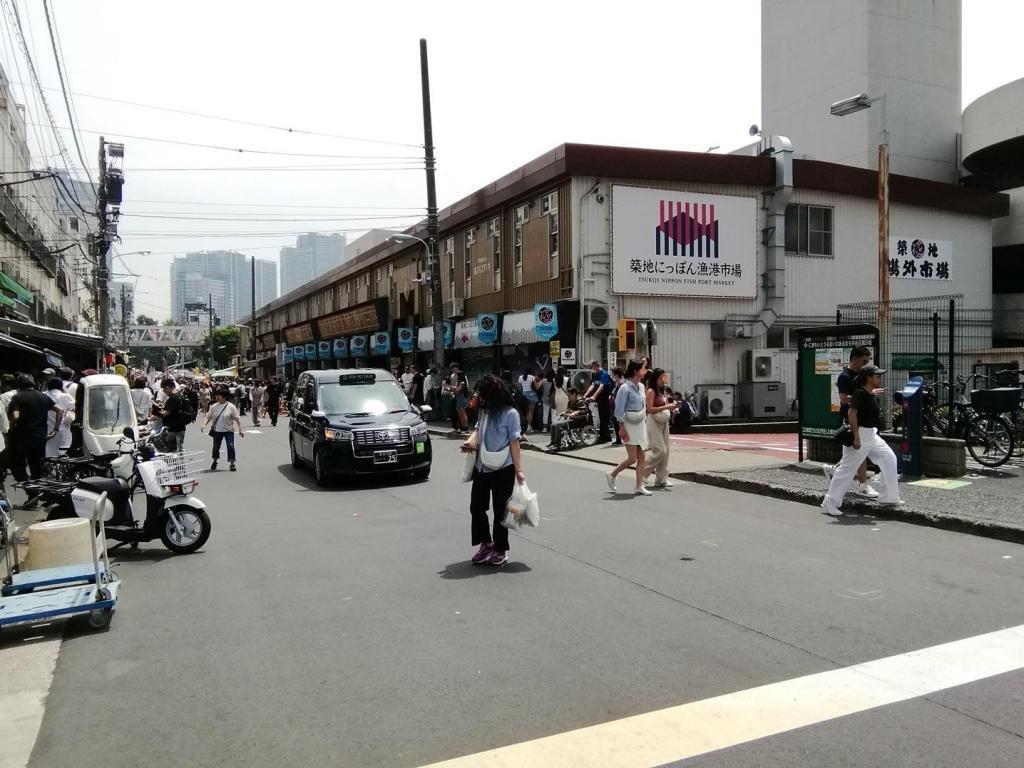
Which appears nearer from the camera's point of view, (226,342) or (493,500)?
(493,500)

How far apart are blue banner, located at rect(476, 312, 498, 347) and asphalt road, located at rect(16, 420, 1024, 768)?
1720cm

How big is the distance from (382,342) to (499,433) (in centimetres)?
3165

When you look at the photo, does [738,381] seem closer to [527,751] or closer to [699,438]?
[699,438]

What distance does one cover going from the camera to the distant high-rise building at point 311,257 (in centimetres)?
6594

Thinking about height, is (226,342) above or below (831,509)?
above

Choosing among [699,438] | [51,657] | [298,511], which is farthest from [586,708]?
[699,438]

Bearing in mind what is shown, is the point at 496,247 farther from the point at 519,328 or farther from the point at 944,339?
the point at 944,339

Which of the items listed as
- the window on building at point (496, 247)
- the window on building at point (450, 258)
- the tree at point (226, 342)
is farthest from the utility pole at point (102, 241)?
the tree at point (226, 342)

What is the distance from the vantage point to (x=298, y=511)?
10.3 m

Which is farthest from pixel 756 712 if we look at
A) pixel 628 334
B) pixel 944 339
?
pixel 944 339

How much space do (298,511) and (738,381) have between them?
16863 mm

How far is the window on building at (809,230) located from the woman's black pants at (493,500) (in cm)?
2036

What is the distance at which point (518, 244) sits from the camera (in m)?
26.0

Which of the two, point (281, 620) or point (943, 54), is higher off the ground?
point (943, 54)
